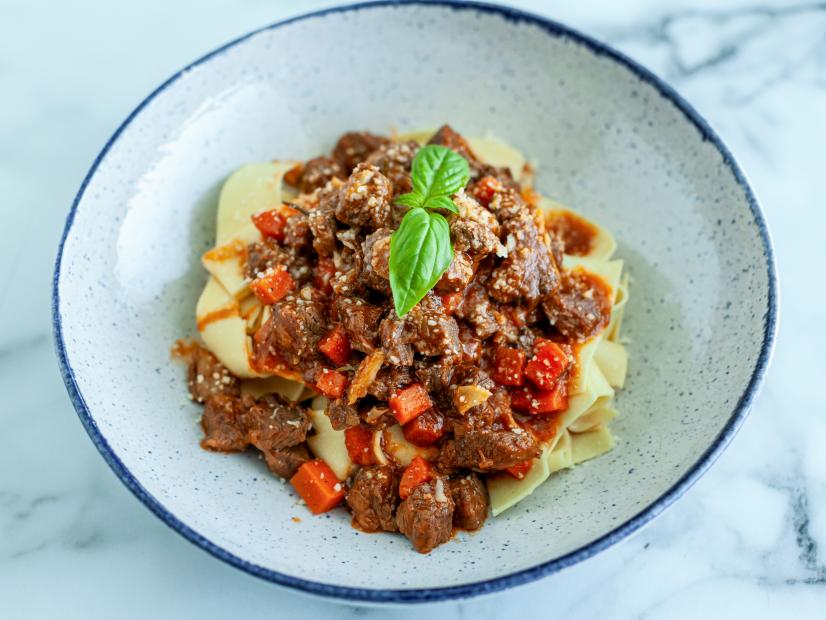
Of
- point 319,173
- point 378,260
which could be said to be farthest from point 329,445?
point 319,173

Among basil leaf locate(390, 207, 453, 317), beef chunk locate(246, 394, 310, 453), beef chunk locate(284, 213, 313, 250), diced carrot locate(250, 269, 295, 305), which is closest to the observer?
basil leaf locate(390, 207, 453, 317)

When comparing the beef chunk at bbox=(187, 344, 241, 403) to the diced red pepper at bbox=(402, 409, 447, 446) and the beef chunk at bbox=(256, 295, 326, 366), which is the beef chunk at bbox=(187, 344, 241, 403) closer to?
the beef chunk at bbox=(256, 295, 326, 366)

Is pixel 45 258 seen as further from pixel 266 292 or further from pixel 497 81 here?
pixel 497 81

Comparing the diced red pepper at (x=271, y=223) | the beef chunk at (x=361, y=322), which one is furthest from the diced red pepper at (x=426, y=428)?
the diced red pepper at (x=271, y=223)

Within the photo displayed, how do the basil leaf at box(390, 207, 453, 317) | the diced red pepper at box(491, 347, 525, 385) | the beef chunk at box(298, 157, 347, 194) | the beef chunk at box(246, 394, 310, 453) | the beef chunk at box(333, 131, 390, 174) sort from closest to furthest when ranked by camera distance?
the basil leaf at box(390, 207, 453, 317) < the diced red pepper at box(491, 347, 525, 385) < the beef chunk at box(246, 394, 310, 453) < the beef chunk at box(298, 157, 347, 194) < the beef chunk at box(333, 131, 390, 174)

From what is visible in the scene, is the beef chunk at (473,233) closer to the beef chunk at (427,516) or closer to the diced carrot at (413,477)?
the diced carrot at (413,477)

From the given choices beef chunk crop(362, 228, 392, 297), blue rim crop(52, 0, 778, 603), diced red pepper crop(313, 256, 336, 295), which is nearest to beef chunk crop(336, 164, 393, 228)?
beef chunk crop(362, 228, 392, 297)

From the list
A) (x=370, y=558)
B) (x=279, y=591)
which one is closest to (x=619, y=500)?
(x=370, y=558)

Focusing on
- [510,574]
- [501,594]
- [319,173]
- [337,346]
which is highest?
[319,173]

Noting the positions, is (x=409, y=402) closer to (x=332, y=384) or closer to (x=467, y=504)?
(x=332, y=384)
